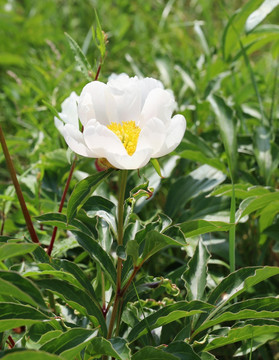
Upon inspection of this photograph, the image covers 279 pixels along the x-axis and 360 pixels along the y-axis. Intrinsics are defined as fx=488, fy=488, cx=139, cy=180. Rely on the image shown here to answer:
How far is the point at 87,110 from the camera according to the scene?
881mm

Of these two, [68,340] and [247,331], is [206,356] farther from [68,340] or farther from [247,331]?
[68,340]

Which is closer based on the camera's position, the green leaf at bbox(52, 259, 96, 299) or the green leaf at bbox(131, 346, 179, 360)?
the green leaf at bbox(131, 346, 179, 360)

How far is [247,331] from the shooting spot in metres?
0.87

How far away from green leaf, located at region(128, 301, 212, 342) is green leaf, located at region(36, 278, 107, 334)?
0.07 meters

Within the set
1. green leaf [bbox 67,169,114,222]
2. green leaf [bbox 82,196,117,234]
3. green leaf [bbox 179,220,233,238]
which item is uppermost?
green leaf [bbox 67,169,114,222]

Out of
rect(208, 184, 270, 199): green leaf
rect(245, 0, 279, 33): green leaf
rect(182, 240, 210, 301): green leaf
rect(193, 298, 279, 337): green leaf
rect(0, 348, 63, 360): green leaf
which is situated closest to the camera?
rect(0, 348, 63, 360): green leaf

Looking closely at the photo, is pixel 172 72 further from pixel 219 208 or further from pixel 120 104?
pixel 120 104

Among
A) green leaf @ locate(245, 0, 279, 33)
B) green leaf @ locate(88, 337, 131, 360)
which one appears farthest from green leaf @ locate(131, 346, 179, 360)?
green leaf @ locate(245, 0, 279, 33)

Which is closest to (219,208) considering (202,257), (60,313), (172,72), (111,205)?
(202,257)

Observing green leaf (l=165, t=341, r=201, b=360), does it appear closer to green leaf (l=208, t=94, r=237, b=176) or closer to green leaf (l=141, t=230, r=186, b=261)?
green leaf (l=141, t=230, r=186, b=261)

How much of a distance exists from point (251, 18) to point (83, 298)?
104 centimetres

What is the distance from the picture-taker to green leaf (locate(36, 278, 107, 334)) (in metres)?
0.90

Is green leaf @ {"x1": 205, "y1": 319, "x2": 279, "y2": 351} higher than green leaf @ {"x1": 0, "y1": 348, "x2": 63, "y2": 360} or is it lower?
lower

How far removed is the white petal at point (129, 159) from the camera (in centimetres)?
80
